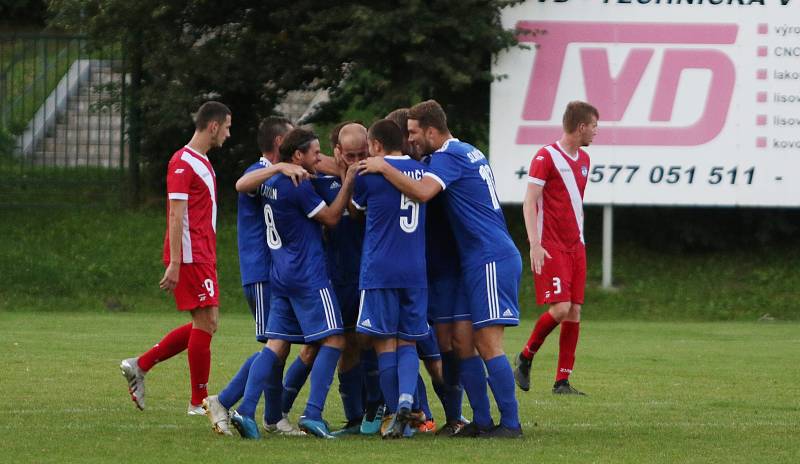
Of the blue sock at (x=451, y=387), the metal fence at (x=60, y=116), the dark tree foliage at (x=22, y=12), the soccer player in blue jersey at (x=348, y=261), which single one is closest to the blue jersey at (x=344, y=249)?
the soccer player in blue jersey at (x=348, y=261)

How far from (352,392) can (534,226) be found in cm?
223

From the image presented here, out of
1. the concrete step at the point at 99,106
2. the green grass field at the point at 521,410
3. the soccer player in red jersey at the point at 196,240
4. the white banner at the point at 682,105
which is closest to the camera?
the green grass field at the point at 521,410

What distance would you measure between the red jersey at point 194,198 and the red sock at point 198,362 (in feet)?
1.73

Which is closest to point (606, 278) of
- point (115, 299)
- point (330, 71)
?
point (330, 71)

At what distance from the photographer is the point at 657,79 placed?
2111 centimetres

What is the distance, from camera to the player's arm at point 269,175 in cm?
823

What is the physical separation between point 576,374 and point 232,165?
1286 cm

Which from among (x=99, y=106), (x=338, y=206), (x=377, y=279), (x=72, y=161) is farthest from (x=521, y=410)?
(x=72, y=161)

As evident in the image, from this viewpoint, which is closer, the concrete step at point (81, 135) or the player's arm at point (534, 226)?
the player's arm at point (534, 226)

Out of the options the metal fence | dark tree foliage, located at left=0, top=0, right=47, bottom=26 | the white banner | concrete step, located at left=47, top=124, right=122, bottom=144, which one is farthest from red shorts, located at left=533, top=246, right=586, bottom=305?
dark tree foliage, located at left=0, top=0, right=47, bottom=26

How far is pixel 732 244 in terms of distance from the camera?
23.5m

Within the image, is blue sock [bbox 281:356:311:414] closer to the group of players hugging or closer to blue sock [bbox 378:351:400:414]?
the group of players hugging

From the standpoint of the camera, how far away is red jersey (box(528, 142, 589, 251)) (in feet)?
35.3

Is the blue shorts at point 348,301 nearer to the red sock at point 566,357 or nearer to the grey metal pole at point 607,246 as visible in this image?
the red sock at point 566,357
